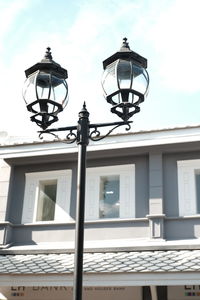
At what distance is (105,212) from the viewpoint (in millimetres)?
12195

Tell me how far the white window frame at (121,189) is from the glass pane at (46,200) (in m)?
0.96

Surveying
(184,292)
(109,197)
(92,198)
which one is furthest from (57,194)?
(184,292)

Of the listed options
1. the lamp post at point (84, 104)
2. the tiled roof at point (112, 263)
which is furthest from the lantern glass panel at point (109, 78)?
the tiled roof at point (112, 263)

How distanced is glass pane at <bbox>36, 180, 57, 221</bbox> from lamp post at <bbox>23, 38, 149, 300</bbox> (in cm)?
723

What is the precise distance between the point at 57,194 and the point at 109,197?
1362mm

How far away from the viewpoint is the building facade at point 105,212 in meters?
10.5

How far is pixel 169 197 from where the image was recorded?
460 inches

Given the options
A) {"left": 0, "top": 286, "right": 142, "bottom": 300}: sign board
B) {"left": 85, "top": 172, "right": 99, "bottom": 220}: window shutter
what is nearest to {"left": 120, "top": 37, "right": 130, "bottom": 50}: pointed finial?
{"left": 0, "top": 286, "right": 142, "bottom": 300}: sign board

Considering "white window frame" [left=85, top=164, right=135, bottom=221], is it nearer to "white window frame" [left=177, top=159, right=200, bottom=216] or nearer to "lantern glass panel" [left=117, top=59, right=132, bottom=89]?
"white window frame" [left=177, top=159, right=200, bottom=216]

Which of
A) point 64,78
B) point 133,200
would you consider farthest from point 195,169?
point 64,78

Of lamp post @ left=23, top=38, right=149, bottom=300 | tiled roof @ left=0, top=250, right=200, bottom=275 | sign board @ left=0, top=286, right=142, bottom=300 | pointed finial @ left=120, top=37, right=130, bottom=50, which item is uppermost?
pointed finial @ left=120, top=37, right=130, bottom=50

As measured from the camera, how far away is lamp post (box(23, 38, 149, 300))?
17.3 ft

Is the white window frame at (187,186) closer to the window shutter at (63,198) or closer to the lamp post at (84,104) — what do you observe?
the window shutter at (63,198)

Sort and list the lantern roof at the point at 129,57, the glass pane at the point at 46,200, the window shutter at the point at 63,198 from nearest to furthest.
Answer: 1. the lantern roof at the point at 129,57
2. the window shutter at the point at 63,198
3. the glass pane at the point at 46,200
